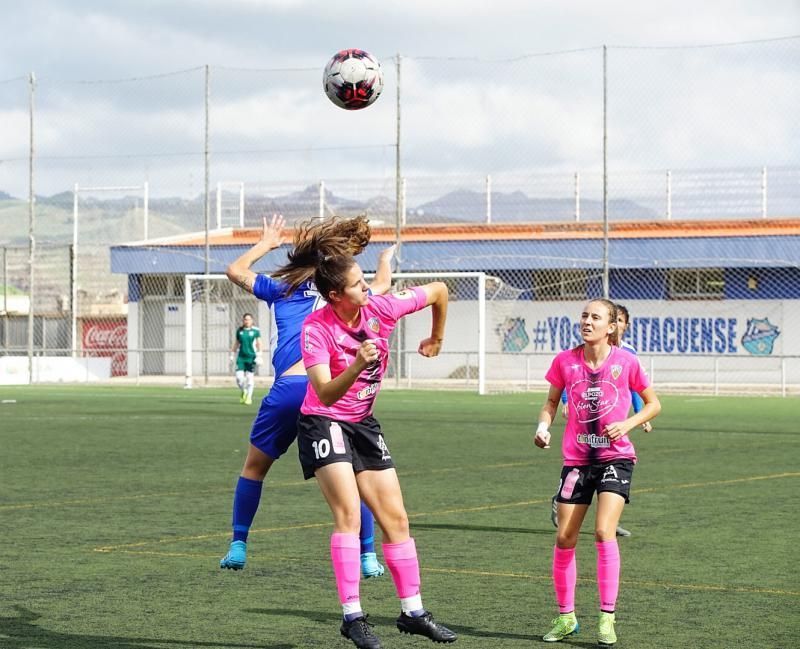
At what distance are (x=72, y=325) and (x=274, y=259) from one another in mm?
8263

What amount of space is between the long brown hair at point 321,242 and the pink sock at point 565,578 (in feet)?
5.84

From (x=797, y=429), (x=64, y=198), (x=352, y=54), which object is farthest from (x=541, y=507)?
(x=64, y=198)

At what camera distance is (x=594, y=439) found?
7.65 metres

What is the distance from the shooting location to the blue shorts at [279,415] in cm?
886

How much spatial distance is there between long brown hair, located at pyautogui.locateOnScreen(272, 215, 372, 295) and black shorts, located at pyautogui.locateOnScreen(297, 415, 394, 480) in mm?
725

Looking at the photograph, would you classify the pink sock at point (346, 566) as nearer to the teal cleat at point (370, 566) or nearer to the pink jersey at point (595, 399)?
the pink jersey at point (595, 399)

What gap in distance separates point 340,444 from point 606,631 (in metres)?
1.51

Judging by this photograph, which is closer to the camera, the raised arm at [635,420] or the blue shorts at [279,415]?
the raised arm at [635,420]

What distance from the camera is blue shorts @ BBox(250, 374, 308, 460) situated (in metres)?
8.86

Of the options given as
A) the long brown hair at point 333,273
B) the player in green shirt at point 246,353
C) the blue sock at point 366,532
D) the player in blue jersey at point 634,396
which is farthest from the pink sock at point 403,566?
the player in green shirt at point 246,353

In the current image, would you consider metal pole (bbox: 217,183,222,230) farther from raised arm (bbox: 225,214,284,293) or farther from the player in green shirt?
raised arm (bbox: 225,214,284,293)

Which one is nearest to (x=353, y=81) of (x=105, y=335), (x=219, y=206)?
(x=219, y=206)

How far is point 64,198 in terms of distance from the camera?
50.7 m

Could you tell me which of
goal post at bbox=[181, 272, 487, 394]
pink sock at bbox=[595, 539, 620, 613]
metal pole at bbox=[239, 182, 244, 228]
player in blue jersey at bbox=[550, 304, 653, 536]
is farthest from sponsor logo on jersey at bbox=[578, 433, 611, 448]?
metal pole at bbox=[239, 182, 244, 228]
